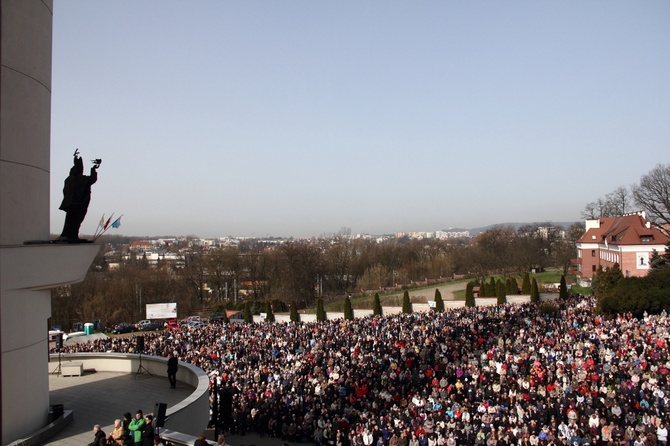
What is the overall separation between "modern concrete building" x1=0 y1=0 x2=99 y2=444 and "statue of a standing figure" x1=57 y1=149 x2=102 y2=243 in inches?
18.1

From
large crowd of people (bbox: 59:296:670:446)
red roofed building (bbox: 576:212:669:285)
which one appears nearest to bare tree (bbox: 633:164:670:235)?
red roofed building (bbox: 576:212:669:285)

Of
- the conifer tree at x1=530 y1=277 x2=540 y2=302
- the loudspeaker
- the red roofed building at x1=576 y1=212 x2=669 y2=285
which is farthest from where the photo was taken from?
the red roofed building at x1=576 y1=212 x2=669 y2=285

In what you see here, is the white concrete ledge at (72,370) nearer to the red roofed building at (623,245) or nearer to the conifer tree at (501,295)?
the conifer tree at (501,295)

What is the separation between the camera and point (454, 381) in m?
19.2

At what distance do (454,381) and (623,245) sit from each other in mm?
31343

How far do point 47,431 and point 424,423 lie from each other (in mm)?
9569

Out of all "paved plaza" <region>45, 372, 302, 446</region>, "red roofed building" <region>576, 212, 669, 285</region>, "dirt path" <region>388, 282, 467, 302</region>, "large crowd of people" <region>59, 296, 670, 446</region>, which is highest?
"red roofed building" <region>576, 212, 669, 285</region>

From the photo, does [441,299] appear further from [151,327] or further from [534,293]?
[151,327]

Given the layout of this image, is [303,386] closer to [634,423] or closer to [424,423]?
[424,423]

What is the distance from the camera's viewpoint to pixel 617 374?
668 inches

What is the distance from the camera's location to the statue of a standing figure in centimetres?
996

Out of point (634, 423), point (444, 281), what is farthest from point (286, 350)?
point (444, 281)

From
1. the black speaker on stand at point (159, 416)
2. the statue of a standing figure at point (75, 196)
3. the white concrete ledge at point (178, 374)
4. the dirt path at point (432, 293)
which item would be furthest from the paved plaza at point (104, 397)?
the dirt path at point (432, 293)

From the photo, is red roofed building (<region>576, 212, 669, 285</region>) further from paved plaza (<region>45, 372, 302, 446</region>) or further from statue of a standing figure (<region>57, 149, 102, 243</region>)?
statue of a standing figure (<region>57, 149, 102, 243</region>)
